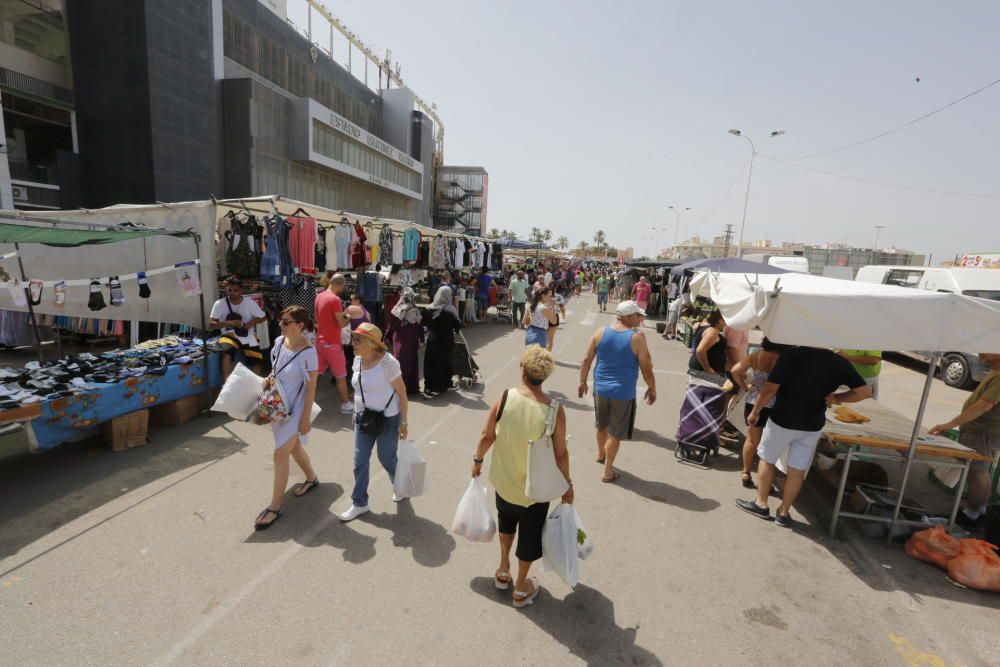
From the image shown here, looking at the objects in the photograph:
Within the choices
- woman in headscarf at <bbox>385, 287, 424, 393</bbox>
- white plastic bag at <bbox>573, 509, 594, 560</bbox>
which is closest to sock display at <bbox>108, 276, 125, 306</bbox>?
woman in headscarf at <bbox>385, 287, 424, 393</bbox>

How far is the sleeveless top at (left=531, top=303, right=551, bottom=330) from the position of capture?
26.8 ft

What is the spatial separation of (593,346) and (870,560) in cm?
293

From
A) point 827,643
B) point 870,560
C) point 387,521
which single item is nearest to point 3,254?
point 387,521

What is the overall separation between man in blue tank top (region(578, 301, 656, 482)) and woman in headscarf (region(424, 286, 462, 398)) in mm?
3283

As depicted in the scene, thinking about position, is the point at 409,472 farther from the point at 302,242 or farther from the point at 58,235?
the point at 302,242

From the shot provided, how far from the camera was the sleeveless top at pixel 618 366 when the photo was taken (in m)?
4.81

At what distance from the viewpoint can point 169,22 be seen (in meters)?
23.6

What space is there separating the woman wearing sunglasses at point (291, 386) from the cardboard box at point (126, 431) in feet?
8.30

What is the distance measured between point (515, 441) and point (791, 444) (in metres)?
Result: 2.82

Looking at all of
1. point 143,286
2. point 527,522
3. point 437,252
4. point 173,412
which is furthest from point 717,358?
point 437,252

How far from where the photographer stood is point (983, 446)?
4.52m

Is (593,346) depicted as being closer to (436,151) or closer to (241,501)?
(241,501)

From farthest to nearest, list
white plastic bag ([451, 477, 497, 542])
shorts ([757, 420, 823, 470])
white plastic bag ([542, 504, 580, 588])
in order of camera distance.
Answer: shorts ([757, 420, 823, 470])
white plastic bag ([451, 477, 497, 542])
white plastic bag ([542, 504, 580, 588])

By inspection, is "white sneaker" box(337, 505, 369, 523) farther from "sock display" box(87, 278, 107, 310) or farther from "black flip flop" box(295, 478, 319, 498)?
"sock display" box(87, 278, 107, 310)
